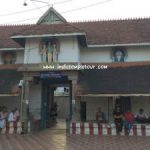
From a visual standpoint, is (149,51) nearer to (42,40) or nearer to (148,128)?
(148,128)

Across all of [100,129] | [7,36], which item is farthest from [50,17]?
[100,129]

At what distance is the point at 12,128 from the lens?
18.5 m

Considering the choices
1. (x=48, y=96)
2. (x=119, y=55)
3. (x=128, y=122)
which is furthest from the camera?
(x=48, y=96)

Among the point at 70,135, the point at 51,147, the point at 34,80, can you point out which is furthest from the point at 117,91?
the point at 51,147

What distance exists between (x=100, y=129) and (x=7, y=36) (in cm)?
1033

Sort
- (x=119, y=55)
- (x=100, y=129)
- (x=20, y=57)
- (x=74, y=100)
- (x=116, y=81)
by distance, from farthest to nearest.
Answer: (x=20, y=57) → (x=119, y=55) → (x=116, y=81) → (x=74, y=100) → (x=100, y=129)

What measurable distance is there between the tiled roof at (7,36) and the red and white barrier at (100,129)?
23.7 feet

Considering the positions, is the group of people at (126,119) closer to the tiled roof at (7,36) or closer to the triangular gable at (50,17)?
the triangular gable at (50,17)

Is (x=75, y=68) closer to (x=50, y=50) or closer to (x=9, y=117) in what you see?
(x=50, y=50)

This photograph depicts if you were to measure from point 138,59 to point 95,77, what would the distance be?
11.1ft

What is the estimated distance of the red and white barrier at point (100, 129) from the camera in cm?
1770

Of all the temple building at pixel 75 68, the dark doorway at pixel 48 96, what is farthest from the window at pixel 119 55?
the dark doorway at pixel 48 96

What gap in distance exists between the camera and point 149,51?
68.8 feet

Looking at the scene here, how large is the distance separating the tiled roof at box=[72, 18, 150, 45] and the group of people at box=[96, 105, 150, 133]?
4.48 meters
